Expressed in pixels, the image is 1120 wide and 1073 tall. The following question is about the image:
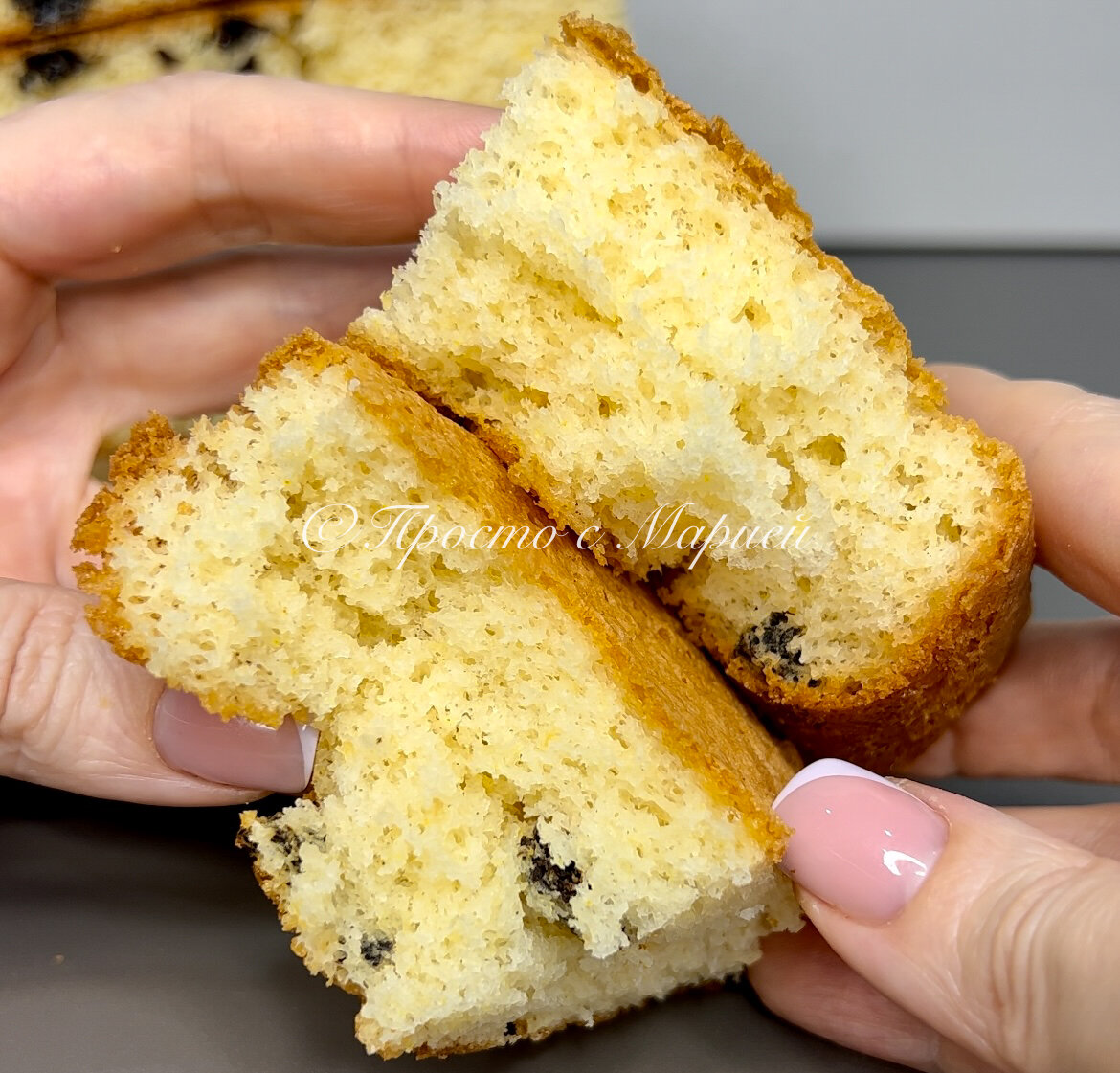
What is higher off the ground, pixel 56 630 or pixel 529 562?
pixel 529 562

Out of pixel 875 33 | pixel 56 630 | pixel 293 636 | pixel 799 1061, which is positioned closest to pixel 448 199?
pixel 293 636

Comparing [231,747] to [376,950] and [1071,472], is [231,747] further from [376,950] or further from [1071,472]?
[1071,472]

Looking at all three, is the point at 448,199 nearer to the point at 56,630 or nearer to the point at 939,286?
the point at 56,630

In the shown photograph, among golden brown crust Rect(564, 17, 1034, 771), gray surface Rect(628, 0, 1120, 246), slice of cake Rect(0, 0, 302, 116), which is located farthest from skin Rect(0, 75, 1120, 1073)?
gray surface Rect(628, 0, 1120, 246)

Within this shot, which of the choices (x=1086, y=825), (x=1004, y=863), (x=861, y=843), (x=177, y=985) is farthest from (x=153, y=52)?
(x=1086, y=825)

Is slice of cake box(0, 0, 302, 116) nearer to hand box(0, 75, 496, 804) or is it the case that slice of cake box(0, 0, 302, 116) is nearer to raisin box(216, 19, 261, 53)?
raisin box(216, 19, 261, 53)
